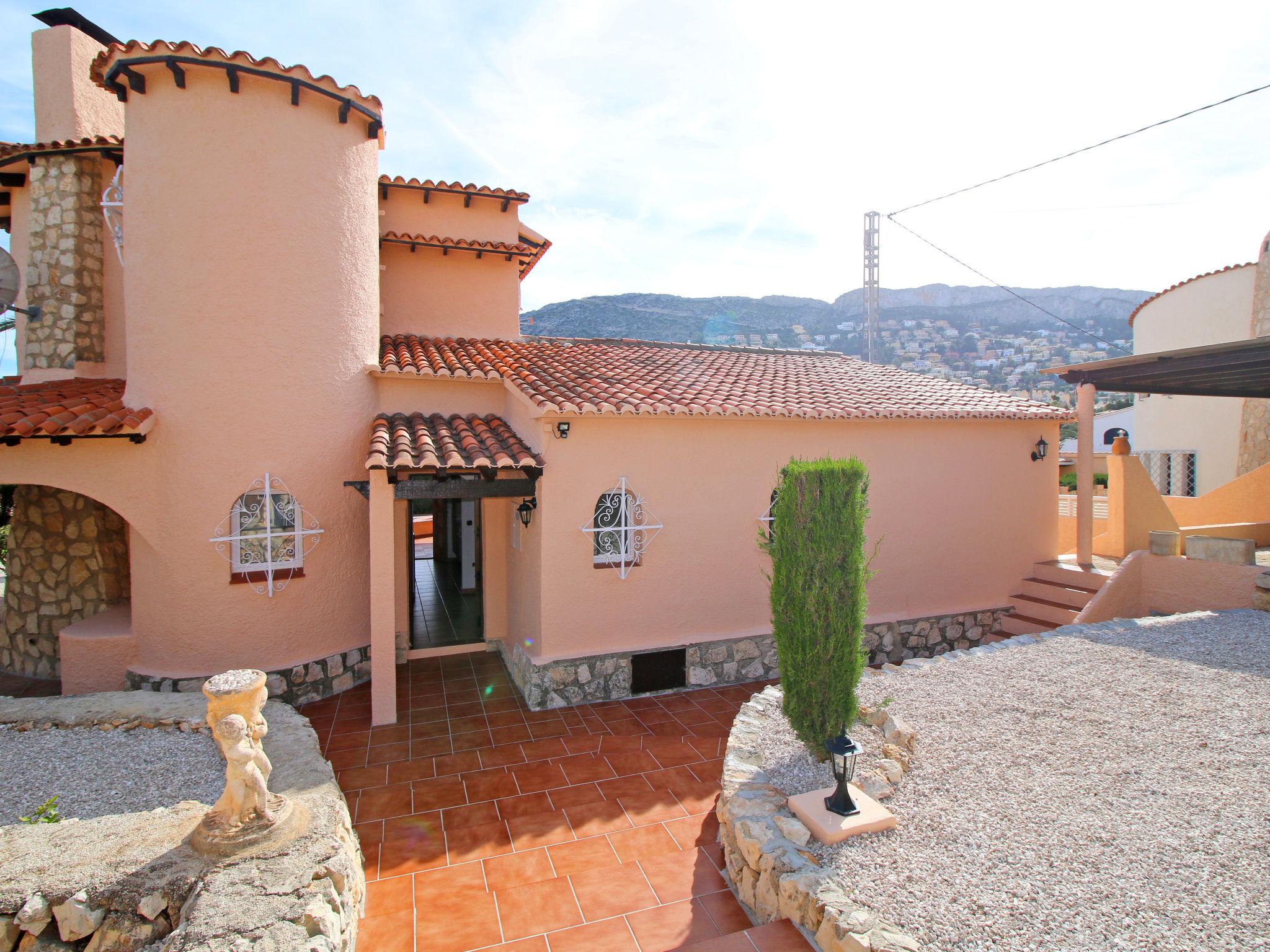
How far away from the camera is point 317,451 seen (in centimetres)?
1017

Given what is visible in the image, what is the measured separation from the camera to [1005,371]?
7325 centimetres

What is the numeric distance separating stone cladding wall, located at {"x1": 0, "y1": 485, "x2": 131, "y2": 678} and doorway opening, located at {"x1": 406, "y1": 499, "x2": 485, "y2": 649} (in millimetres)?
4902

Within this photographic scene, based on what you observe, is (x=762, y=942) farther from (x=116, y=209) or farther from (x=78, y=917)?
(x=116, y=209)

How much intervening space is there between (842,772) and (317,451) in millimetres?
8530

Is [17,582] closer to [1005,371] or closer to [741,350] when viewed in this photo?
[741,350]

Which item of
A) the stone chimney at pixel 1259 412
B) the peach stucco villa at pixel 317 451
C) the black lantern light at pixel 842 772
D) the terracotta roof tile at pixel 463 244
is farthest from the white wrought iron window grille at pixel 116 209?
the stone chimney at pixel 1259 412

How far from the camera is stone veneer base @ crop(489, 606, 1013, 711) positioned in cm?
992

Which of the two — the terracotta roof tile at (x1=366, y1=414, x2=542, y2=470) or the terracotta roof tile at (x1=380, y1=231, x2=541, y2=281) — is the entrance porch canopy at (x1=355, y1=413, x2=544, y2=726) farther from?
the terracotta roof tile at (x1=380, y1=231, x2=541, y2=281)

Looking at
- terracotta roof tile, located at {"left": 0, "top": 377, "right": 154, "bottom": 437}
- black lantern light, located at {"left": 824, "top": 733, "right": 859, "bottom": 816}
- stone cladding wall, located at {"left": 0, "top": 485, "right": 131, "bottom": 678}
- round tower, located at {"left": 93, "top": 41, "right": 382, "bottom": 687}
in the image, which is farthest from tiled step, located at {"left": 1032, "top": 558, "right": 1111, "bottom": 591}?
stone cladding wall, located at {"left": 0, "top": 485, "right": 131, "bottom": 678}

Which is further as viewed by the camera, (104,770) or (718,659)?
(718,659)

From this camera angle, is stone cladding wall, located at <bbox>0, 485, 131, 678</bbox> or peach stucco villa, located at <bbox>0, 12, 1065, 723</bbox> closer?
peach stucco villa, located at <bbox>0, 12, 1065, 723</bbox>

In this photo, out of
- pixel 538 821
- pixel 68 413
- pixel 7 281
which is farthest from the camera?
pixel 7 281

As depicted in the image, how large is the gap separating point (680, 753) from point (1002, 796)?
3.88 metres

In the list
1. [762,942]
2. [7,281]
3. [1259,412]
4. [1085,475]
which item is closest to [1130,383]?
[1085,475]
